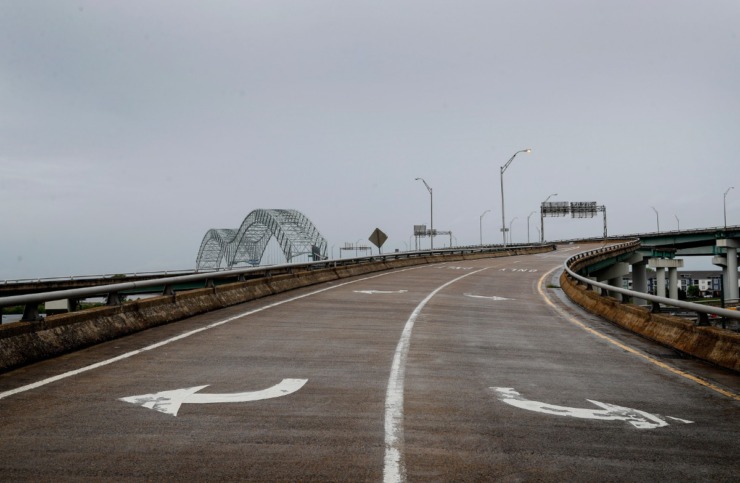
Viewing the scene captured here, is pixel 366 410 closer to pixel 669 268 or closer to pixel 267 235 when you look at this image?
pixel 669 268

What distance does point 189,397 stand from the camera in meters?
7.65

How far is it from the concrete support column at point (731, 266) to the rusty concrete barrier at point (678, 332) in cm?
9205

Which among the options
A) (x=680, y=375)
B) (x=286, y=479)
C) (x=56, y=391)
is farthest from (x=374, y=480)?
(x=680, y=375)

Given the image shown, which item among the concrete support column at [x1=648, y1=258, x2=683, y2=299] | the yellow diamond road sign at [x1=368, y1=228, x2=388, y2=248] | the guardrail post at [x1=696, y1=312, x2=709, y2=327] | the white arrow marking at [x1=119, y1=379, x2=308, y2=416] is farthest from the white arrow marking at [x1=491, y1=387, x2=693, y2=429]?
the concrete support column at [x1=648, y1=258, x2=683, y2=299]

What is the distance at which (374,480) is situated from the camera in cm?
491

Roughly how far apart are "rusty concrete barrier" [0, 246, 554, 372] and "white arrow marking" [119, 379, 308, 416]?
3.08 meters

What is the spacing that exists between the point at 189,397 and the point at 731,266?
11122 centimetres

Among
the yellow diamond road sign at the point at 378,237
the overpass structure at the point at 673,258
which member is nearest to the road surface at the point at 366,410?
the yellow diamond road sign at the point at 378,237

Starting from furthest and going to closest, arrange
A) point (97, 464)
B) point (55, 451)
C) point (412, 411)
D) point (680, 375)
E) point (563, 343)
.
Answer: point (563, 343) → point (680, 375) → point (412, 411) → point (55, 451) → point (97, 464)

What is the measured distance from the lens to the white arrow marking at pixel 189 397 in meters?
7.24

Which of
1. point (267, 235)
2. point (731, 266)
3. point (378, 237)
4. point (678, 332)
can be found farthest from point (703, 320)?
point (267, 235)

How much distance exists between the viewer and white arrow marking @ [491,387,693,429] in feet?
23.1

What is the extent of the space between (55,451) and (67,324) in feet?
21.6

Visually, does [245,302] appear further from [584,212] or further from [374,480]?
[584,212]
